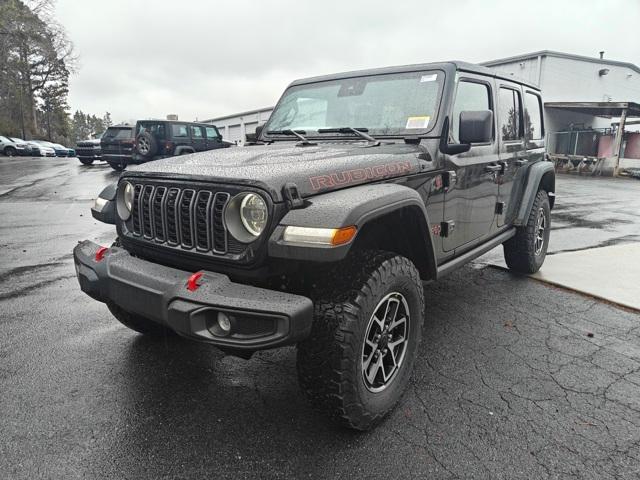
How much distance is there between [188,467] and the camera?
2.06m

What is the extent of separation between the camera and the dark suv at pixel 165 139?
1459cm

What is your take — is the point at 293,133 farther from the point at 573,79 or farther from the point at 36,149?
the point at 36,149

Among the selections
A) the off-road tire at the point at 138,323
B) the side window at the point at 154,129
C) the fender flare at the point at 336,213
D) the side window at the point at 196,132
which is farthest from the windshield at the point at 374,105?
the side window at the point at 196,132

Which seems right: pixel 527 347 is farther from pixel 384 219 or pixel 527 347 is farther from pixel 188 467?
pixel 188 467

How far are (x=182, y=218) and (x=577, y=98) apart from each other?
28.8 metres

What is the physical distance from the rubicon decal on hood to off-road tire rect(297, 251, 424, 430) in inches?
14.9

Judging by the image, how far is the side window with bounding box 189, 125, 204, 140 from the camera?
16.1 metres

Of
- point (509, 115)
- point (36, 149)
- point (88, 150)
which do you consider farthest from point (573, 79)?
point (36, 149)

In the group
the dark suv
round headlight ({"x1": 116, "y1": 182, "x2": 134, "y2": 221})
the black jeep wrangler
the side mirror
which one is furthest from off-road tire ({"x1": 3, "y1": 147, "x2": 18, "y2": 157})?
the side mirror

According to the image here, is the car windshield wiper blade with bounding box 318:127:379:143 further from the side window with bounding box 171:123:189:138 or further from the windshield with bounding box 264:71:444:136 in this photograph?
the side window with bounding box 171:123:189:138

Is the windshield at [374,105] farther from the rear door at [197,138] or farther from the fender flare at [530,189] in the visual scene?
the rear door at [197,138]

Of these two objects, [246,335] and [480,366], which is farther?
[480,366]

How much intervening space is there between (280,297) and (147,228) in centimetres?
102

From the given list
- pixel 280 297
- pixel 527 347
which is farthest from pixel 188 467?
pixel 527 347
